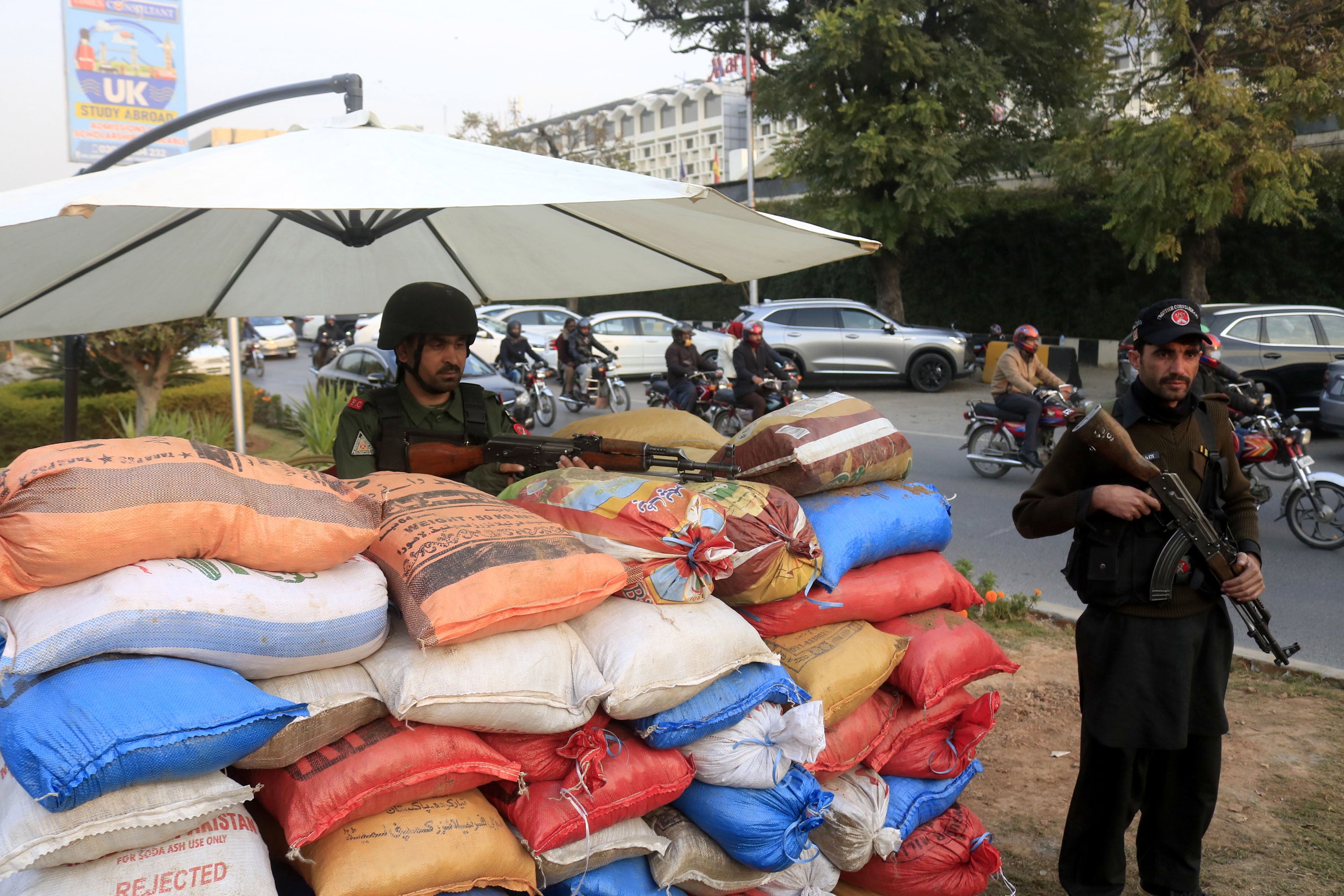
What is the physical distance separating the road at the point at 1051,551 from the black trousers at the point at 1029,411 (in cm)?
46

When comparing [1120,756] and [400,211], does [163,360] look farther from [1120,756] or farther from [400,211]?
[1120,756]

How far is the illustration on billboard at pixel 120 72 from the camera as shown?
28.3 feet

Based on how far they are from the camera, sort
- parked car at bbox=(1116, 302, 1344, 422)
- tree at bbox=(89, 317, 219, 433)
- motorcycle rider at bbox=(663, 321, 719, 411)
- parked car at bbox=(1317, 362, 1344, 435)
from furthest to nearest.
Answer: motorcycle rider at bbox=(663, 321, 719, 411), tree at bbox=(89, 317, 219, 433), parked car at bbox=(1116, 302, 1344, 422), parked car at bbox=(1317, 362, 1344, 435)

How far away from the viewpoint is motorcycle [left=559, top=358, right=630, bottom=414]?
1678cm

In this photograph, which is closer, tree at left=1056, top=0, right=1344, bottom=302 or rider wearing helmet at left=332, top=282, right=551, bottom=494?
rider wearing helmet at left=332, top=282, right=551, bottom=494

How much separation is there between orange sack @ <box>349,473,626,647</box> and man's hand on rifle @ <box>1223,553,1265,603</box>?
1822 mm

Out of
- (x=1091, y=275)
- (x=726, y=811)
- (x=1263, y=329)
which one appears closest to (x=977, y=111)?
(x=1091, y=275)

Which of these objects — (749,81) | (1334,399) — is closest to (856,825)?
(1334,399)

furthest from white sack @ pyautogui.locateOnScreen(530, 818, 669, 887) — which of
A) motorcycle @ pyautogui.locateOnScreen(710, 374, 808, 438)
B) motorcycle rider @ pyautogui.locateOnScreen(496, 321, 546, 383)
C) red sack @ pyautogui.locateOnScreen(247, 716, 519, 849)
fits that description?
motorcycle rider @ pyautogui.locateOnScreen(496, 321, 546, 383)

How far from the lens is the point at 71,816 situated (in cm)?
170

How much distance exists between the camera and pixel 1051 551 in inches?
311

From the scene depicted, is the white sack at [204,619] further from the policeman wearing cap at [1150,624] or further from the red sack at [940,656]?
the policeman wearing cap at [1150,624]

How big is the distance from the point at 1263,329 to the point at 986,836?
12.1 meters

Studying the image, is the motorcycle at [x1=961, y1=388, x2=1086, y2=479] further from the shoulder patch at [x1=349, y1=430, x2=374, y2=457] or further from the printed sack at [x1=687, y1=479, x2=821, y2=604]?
the shoulder patch at [x1=349, y1=430, x2=374, y2=457]
